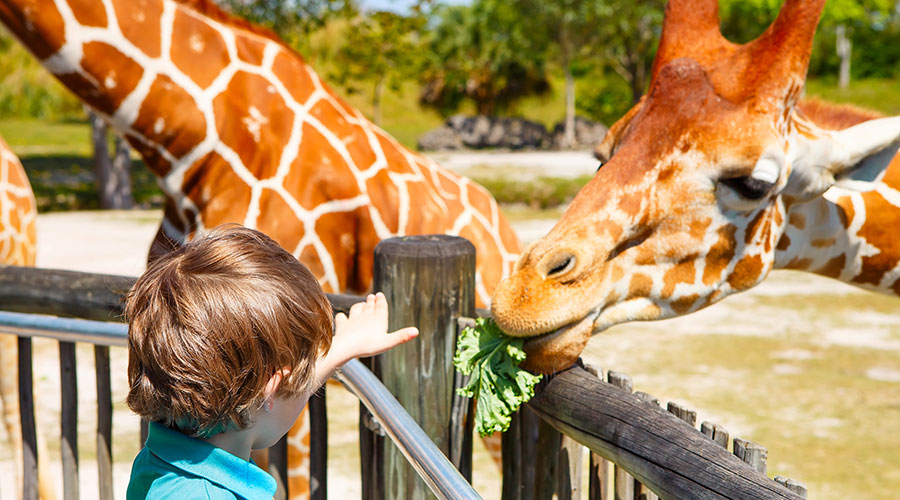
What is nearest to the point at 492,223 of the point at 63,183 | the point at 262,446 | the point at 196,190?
the point at 196,190

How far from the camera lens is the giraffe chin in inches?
77.8

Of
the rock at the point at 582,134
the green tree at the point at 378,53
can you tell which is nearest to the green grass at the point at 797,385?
the green tree at the point at 378,53

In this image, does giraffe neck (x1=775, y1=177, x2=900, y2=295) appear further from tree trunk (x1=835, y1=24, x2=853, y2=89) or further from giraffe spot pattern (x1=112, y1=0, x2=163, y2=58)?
tree trunk (x1=835, y1=24, x2=853, y2=89)

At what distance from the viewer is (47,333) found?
237 centimetres

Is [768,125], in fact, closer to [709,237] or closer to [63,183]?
[709,237]

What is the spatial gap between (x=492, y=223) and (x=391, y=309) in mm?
1665

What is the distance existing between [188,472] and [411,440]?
0.45 metres

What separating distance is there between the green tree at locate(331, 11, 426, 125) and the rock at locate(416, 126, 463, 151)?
3285mm

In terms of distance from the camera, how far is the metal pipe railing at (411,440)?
4.94ft

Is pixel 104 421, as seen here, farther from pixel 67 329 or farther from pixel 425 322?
pixel 425 322

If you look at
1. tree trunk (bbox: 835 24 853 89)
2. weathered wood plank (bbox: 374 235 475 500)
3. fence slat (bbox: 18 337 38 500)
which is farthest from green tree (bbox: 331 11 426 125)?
tree trunk (bbox: 835 24 853 89)

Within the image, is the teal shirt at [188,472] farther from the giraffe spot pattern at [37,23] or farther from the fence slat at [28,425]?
the giraffe spot pattern at [37,23]

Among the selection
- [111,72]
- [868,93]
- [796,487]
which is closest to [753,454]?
[796,487]

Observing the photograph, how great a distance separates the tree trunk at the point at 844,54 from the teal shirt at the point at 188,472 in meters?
42.0
